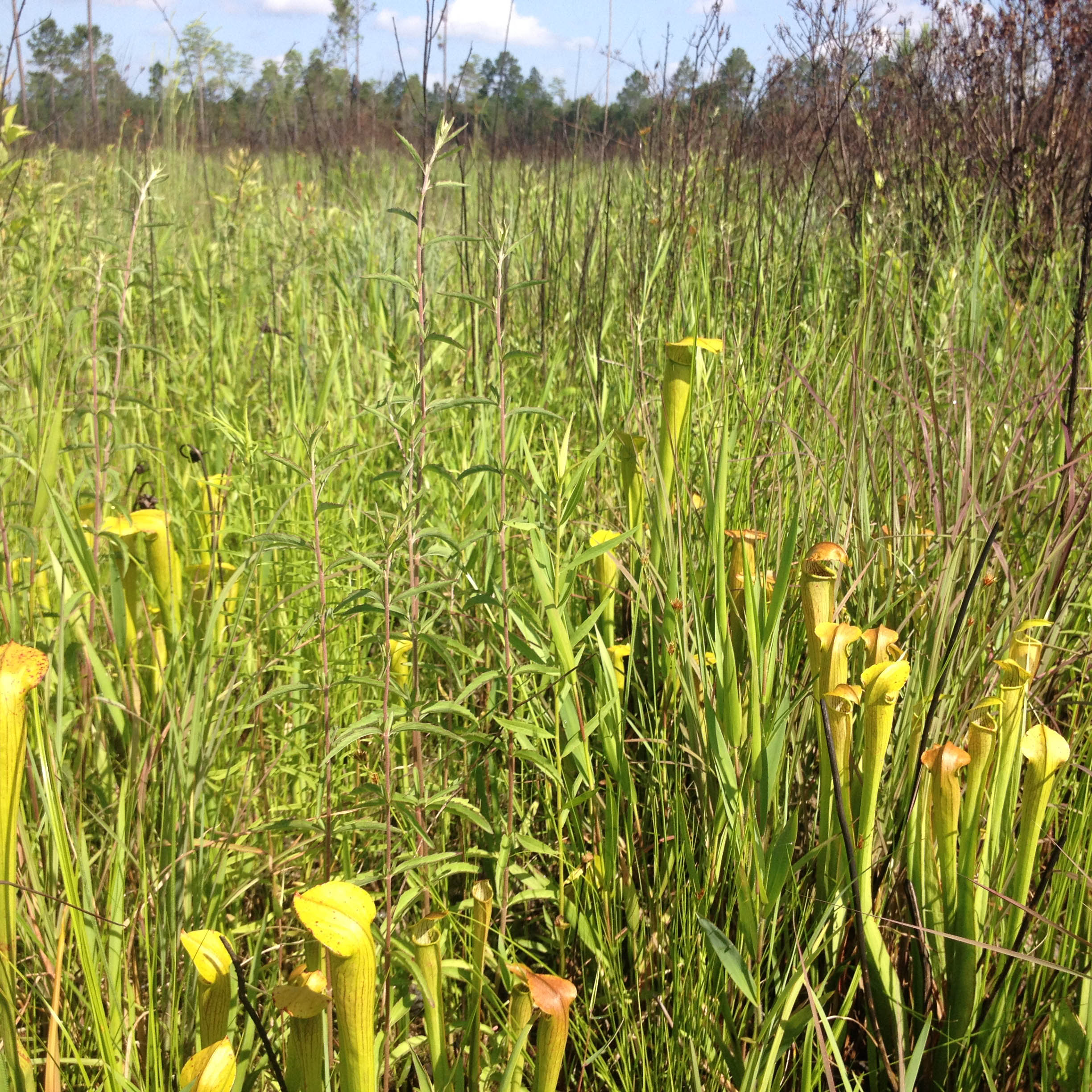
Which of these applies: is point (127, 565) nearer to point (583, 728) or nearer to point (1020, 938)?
point (583, 728)

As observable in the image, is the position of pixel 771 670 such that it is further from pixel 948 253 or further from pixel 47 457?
pixel 948 253

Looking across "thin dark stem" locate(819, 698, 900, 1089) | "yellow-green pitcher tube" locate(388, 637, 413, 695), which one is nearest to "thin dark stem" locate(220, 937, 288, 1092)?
"yellow-green pitcher tube" locate(388, 637, 413, 695)

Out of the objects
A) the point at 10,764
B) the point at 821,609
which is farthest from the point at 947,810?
the point at 10,764

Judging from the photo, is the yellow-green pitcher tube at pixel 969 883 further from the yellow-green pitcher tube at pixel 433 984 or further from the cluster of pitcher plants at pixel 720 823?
the yellow-green pitcher tube at pixel 433 984

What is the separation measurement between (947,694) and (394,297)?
6.67 feet

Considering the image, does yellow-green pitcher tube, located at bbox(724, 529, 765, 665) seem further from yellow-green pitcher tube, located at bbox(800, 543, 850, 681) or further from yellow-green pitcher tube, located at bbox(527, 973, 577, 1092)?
yellow-green pitcher tube, located at bbox(527, 973, 577, 1092)

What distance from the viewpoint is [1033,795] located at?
3.14 feet

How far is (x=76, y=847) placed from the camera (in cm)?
107

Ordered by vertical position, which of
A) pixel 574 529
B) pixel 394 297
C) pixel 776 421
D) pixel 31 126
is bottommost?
pixel 574 529

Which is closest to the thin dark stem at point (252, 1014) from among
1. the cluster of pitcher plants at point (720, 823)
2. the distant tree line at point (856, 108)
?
the cluster of pitcher plants at point (720, 823)

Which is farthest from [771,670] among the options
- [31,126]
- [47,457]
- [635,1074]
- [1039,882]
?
[31,126]

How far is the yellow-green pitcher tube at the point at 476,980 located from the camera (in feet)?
2.97

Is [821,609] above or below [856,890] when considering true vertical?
above

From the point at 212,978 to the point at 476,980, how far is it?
32 cm
